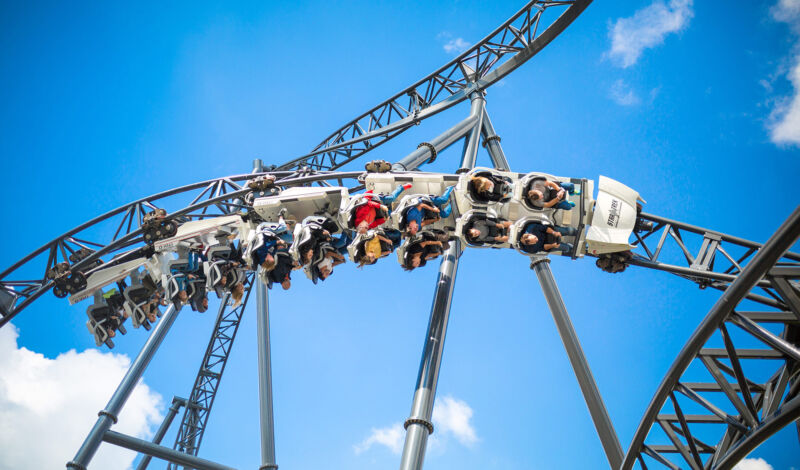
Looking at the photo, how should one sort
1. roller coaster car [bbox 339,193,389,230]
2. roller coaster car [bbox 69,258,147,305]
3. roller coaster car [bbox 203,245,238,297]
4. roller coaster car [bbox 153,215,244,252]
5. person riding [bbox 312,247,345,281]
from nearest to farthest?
roller coaster car [bbox 339,193,389,230], person riding [bbox 312,247,345,281], roller coaster car [bbox 203,245,238,297], roller coaster car [bbox 153,215,244,252], roller coaster car [bbox 69,258,147,305]

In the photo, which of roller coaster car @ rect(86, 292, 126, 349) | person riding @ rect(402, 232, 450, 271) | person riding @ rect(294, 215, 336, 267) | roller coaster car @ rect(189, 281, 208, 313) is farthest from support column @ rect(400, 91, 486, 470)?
roller coaster car @ rect(86, 292, 126, 349)

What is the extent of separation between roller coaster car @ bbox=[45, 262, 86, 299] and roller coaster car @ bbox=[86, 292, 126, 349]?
294 millimetres

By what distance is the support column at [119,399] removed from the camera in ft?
31.6

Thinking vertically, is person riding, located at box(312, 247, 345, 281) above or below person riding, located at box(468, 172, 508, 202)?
below

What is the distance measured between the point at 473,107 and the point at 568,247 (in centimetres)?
467

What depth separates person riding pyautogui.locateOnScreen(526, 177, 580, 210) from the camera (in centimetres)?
781

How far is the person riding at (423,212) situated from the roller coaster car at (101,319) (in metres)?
4.78

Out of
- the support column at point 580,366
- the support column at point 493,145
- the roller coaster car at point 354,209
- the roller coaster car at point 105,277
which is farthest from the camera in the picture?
the support column at point 493,145

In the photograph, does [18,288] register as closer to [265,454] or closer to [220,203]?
[220,203]

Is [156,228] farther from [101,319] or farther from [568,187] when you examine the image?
[568,187]

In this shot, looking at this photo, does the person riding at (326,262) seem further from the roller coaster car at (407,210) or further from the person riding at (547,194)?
the person riding at (547,194)

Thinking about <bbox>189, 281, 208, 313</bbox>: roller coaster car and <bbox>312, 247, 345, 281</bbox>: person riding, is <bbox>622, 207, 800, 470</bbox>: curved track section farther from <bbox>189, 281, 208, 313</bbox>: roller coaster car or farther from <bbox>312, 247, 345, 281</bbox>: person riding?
<bbox>189, 281, 208, 313</bbox>: roller coaster car

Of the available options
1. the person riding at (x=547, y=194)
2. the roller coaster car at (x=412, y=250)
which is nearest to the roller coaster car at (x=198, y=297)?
the roller coaster car at (x=412, y=250)

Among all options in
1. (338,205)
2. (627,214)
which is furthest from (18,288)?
(627,214)
